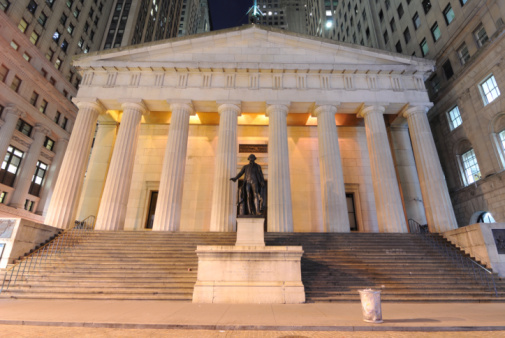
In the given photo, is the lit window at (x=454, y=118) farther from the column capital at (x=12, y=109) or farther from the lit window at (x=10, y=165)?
the lit window at (x=10, y=165)

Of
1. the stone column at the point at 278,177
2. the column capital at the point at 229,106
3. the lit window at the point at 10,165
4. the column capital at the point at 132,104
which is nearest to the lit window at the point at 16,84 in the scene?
the lit window at the point at 10,165

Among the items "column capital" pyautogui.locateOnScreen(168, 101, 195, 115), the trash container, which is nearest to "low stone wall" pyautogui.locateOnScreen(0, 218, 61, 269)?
"column capital" pyautogui.locateOnScreen(168, 101, 195, 115)

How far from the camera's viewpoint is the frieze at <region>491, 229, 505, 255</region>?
1160cm

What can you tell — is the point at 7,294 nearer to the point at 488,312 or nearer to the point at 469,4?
the point at 488,312

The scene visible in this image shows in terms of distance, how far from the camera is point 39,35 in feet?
122

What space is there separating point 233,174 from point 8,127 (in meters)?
31.3

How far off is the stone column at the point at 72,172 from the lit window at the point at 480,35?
29538mm

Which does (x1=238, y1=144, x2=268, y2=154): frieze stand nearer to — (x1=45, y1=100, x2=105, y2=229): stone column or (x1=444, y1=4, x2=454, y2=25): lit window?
(x1=45, y1=100, x2=105, y2=229): stone column

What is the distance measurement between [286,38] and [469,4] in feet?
47.4

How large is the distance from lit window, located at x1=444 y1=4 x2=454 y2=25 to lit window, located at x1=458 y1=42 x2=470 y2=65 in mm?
3259

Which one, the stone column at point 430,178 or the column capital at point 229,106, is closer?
the stone column at point 430,178

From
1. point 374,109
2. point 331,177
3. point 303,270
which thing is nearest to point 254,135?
point 331,177

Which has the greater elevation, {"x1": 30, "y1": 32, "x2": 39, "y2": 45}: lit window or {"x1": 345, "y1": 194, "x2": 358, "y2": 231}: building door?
{"x1": 30, "y1": 32, "x2": 39, "y2": 45}: lit window

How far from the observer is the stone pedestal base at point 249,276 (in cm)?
884
